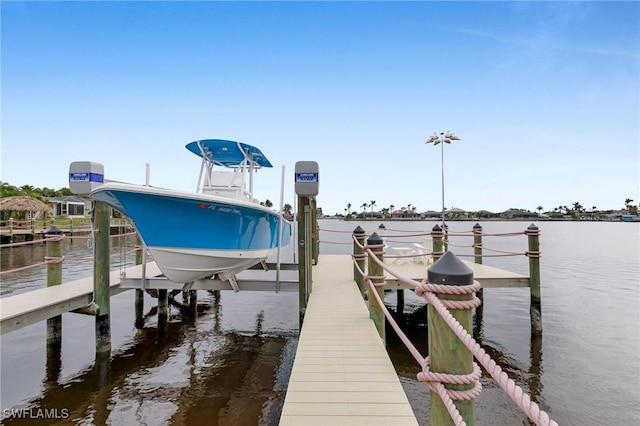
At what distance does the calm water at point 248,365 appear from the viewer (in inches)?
221

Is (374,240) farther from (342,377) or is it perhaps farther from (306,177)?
(342,377)

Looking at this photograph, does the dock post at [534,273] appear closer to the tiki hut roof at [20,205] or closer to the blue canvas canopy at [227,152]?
the blue canvas canopy at [227,152]

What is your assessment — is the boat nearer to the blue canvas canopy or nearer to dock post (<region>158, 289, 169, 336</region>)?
the blue canvas canopy

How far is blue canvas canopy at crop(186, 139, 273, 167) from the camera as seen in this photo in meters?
7.82

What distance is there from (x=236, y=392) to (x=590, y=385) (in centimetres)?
682

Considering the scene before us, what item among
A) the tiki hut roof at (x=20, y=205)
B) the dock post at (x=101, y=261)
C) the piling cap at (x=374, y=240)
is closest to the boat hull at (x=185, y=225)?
the dock post at (x=101, y=261)

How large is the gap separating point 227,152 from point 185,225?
2904 millimetres

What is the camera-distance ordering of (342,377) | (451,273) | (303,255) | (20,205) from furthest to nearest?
(20,205) < (303,255) < (342,377) < (451,273)

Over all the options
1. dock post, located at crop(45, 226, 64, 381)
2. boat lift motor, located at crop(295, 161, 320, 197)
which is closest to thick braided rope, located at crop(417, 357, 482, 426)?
boat lift motor, located at crop(295, 161, 320, 197)

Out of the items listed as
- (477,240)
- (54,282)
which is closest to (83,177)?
(54,282)

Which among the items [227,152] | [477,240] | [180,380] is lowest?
[180,380]

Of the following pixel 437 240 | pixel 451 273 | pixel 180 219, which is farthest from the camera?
pixel 437 240

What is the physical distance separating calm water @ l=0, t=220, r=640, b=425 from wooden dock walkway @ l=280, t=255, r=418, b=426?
1908 millimetres

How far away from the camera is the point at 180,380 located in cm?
655
